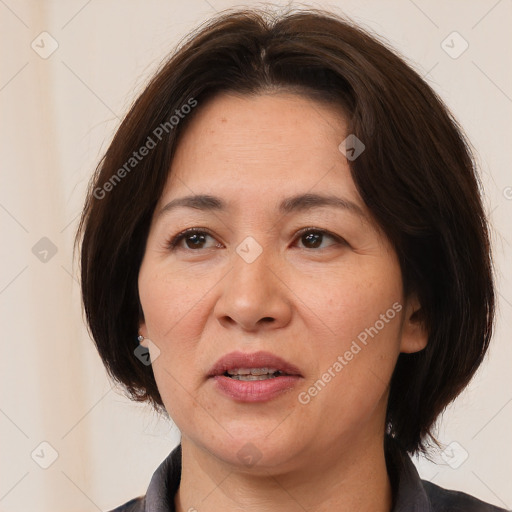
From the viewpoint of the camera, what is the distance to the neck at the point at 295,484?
1.81 metres

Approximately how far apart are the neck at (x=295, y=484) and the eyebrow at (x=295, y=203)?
389 mm

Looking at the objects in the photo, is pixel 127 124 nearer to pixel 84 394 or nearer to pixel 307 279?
pixel 307 279

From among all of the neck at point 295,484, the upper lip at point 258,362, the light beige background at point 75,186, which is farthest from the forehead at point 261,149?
the light beige background at point 75,186

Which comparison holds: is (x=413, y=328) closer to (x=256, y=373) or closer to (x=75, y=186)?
(x=256, y=373)

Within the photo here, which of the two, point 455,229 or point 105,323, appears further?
point 105,323

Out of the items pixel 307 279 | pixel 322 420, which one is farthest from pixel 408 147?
pixel 322 420

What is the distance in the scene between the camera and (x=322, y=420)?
176cm

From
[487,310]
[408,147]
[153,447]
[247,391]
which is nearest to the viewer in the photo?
[247,391]

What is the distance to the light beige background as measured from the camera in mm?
2770

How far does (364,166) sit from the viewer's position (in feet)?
5.85

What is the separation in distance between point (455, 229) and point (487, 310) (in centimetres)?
19

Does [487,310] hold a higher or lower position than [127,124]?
higher

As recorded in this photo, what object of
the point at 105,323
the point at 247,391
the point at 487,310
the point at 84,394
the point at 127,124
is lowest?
the point at 84,394

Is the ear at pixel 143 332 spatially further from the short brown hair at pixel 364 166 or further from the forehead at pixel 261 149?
the forehead at pixel 261 149
